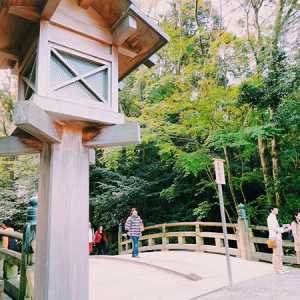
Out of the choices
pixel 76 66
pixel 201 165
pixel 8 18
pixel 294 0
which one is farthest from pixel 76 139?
pixel 294 0

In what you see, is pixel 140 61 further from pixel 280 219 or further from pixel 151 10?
→ pixel 151 10

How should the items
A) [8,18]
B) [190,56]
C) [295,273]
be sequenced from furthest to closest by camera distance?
[190,56]
[295,273]
[8,18]

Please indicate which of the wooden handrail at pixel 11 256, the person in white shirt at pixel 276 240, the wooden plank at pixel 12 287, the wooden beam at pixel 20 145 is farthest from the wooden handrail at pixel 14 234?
the person in white shirt at pixel 276 240

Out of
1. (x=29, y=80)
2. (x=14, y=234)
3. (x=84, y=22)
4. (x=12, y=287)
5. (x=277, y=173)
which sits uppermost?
(x=84, y=22)

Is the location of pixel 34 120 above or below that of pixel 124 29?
below

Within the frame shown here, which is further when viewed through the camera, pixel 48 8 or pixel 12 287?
pixel 12 287

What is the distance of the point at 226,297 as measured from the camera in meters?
3.81

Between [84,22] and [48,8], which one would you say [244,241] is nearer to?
[84,22]

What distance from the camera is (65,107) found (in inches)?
119

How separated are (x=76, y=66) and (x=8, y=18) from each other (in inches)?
42.6

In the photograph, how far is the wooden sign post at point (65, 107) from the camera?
2908 millimetres

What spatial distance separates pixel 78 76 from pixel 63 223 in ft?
6.30

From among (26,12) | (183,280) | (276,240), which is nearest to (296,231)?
(276,240)

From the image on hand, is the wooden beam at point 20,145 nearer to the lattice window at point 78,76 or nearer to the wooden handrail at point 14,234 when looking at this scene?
the lattice window at point 78,76
